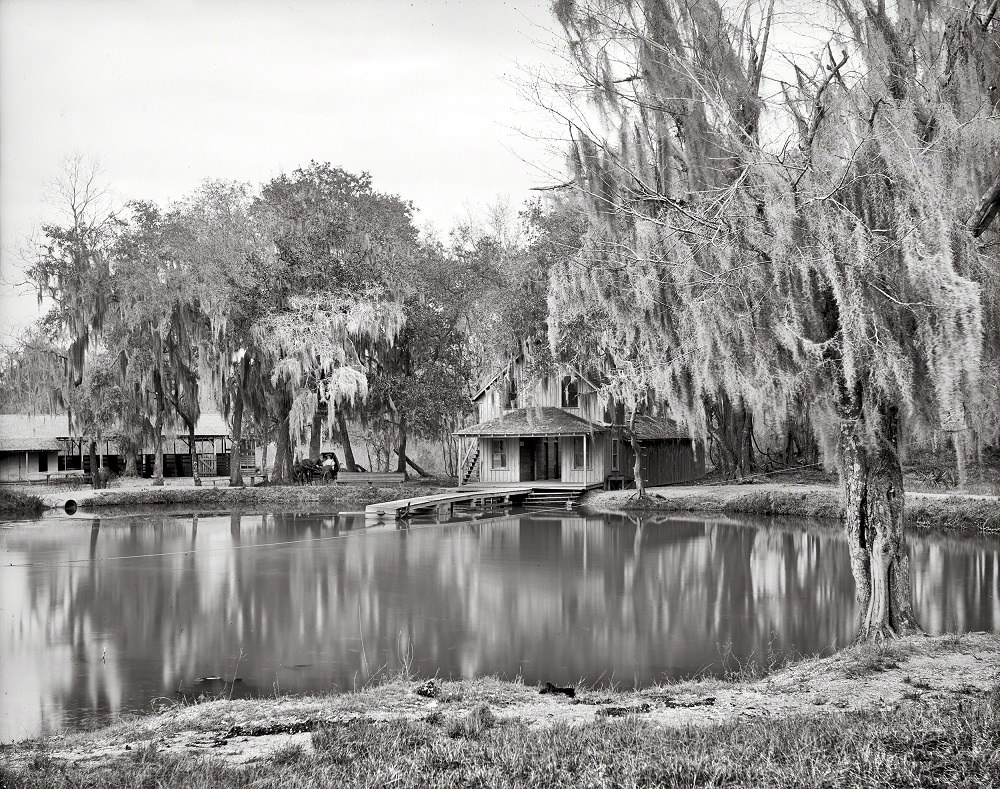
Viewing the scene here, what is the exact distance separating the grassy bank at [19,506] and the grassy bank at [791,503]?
1659cm

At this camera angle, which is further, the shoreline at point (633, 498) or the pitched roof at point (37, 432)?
the pitched roof at point (37, 432)

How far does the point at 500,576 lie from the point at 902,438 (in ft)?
28.7

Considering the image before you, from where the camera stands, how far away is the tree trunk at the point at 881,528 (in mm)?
8539

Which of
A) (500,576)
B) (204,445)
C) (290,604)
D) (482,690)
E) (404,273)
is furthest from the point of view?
(204,445)

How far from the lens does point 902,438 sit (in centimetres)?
855

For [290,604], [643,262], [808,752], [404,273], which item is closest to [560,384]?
[404,273]

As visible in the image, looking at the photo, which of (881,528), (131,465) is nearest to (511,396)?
(131,465)

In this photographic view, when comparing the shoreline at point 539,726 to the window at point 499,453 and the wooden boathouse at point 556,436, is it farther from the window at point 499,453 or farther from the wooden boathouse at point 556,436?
the window at point 499,453

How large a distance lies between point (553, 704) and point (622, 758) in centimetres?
243

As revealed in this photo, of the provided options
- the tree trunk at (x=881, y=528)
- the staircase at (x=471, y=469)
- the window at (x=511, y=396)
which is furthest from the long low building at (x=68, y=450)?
the tree trunk at (x=881, y=528)

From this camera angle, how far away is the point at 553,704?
22.6 feet

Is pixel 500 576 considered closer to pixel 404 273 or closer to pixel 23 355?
pixel 404 273

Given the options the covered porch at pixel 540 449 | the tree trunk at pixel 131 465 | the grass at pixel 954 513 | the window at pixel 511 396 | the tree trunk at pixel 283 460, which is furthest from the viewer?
the tree trunk at pixel 131 465

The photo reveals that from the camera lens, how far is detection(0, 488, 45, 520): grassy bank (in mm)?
25641
